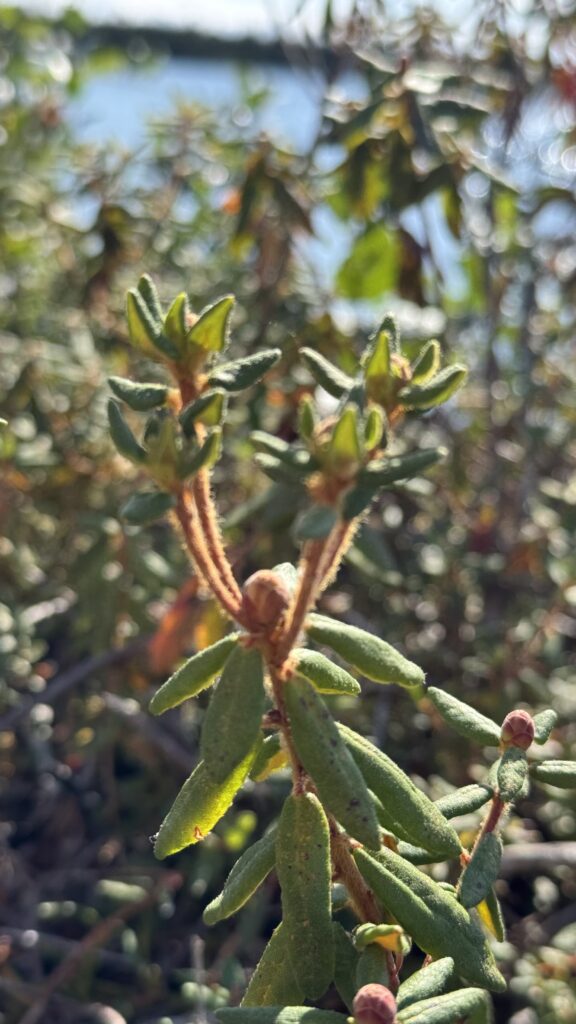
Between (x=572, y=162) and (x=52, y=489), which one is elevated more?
(x=572, y=162)

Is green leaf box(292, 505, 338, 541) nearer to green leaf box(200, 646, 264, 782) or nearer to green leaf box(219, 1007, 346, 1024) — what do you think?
green leaf box(200, 646, 264, 782)

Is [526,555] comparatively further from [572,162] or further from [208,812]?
[208,812]

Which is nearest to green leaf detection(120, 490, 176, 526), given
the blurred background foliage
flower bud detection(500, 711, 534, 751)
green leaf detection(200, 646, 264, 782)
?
green leaf detection(200, 646, 264, 782)

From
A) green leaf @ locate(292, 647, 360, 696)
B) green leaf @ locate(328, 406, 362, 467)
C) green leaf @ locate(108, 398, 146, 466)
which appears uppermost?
green leaf @ locate(328, 406, 362, 467)

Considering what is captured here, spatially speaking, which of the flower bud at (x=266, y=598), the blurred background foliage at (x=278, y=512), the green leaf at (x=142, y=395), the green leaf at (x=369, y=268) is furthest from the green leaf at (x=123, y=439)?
the green leaf at (x=369, y=268)

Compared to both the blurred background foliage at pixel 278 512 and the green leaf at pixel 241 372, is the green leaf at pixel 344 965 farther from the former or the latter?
the green leaf at pixel 241 372

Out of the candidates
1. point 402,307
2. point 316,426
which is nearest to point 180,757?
point 316,426
